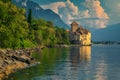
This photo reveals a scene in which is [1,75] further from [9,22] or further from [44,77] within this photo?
[9,22]

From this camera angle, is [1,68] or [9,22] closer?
[1,68]

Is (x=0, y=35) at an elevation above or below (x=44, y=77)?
above

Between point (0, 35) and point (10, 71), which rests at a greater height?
point (0, 35)

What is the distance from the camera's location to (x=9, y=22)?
12400cm

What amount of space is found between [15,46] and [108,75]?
65.9 metres

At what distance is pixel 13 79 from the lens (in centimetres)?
6291

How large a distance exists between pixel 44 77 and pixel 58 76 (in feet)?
9.74

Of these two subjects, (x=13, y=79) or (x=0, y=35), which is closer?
(x=13, y=79)

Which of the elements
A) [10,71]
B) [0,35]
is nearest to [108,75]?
[10,71]

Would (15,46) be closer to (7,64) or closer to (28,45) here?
(28,45)

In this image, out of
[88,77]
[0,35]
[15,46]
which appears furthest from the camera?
[15,46]

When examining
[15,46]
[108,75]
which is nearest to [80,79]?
[108,75]

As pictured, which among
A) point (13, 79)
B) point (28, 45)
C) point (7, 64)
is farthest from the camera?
point (28, 45)

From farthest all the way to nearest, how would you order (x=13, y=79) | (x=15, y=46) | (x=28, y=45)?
(x=28, y=45), (x=15, y=46), (x=13, y=79)
